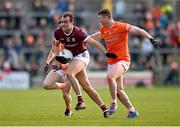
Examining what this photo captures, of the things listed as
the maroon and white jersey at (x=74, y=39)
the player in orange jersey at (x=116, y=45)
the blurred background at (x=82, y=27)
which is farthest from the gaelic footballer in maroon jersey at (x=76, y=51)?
the blurred background at (x=82, y=27)

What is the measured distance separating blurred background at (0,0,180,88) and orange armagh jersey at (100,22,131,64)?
2207 centimetres

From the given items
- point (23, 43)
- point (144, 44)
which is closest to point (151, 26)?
point (144, 44)

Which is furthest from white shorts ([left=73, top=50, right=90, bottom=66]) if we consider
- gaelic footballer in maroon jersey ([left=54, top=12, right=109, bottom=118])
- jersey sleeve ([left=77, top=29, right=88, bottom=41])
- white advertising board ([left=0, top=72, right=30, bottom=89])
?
white advertising board ([left=0, top=72, right=30, bottom=89])

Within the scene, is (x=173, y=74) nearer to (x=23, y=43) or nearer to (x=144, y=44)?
(x=144, y=44)

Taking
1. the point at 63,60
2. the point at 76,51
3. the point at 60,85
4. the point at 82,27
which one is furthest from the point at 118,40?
the point at 82,27

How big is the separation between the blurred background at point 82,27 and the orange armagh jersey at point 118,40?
72.4ft

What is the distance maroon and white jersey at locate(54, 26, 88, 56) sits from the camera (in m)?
17.6

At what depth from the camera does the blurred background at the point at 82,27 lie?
4043 cm

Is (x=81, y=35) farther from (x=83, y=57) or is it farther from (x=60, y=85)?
(x=60, y=85)

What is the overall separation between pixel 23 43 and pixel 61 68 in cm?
2413

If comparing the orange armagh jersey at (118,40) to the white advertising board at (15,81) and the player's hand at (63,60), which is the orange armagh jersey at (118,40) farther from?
the white advertising board at (15,81)

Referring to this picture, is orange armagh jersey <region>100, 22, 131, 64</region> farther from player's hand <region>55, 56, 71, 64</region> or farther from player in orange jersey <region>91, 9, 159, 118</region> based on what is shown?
player's hand <region>55, 56, 71, 64</region>

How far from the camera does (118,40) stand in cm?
1770

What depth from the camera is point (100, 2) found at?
4569 cm
